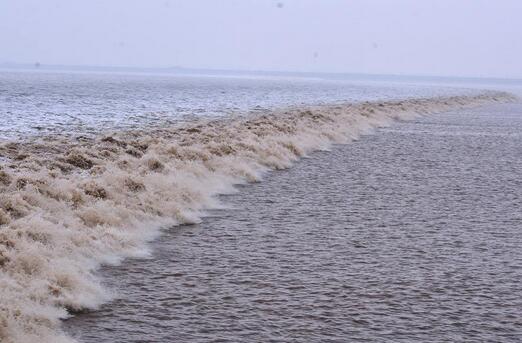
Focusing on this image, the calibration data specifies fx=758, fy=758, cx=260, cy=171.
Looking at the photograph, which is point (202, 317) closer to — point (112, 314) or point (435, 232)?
point (112, 314)

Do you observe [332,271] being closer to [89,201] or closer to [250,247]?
[250,247]

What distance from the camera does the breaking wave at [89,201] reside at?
1016cm

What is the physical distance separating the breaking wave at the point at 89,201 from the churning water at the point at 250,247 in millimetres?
39

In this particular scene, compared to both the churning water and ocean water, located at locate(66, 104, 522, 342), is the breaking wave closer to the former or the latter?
the churning water

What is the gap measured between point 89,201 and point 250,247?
413 centimetres

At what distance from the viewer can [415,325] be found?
9.98 metres

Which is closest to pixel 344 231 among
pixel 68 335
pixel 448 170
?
pixel 68 335

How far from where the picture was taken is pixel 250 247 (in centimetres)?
1448

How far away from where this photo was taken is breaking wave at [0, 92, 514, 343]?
10164 millimetres

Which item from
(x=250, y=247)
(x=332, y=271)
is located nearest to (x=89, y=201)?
(x=250, y=247)

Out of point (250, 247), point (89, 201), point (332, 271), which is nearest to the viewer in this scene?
point (332, 271)

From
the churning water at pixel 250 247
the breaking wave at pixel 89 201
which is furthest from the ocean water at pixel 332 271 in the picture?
the breaking wave at pixel 89 201

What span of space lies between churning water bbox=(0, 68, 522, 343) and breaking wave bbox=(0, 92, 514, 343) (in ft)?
0.13

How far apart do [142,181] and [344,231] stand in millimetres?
5663
